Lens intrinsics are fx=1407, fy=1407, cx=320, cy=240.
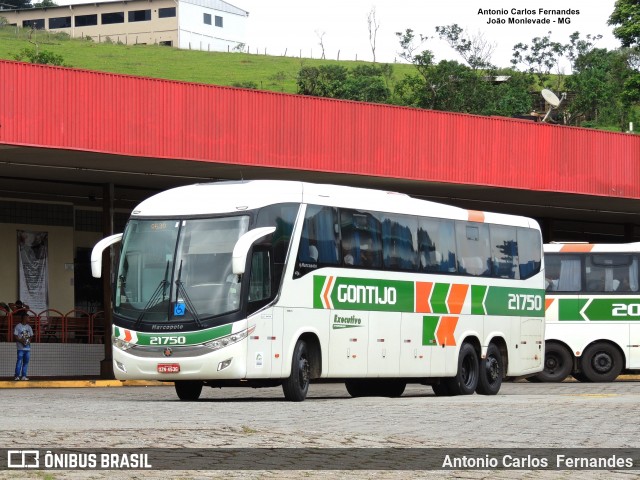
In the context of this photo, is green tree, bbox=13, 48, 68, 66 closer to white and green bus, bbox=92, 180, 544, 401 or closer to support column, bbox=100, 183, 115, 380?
support column, bbox=100, 183, 115, 380

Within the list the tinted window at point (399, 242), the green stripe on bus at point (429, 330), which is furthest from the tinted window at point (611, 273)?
the tinted window at point (399, 242)

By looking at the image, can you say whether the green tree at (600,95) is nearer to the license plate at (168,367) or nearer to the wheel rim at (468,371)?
the wheel rim at (468,371)

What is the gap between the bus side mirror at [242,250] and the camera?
19.7 meters

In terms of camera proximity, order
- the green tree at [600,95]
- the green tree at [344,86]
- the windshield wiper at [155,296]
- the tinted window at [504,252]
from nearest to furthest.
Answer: the windshield wiper at [155,296], the tinted window at [504,252], the green tree at [344,86], the green tree at [600,95]

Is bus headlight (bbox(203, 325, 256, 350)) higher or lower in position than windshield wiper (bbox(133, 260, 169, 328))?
lower

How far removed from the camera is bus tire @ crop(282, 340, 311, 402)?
69.2 feet

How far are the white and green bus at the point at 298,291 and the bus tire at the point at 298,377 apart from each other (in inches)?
0.8

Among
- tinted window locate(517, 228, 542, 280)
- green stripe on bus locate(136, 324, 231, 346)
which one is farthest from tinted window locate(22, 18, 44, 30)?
green stripe on bus locate(136, 324, 231, 346)

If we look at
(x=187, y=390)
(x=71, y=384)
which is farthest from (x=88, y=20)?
(x=187, y=390)

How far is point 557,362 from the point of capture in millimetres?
33125

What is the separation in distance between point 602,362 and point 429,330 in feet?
31.0

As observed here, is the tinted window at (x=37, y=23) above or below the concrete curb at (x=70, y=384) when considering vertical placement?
above

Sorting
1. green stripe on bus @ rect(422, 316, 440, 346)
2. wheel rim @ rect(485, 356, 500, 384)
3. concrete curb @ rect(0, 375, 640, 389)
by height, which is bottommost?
concrete curb @ rect(0, 375, 640, 389)

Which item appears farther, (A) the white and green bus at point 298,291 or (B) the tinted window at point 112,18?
(B) the tinted window at point 112,18
